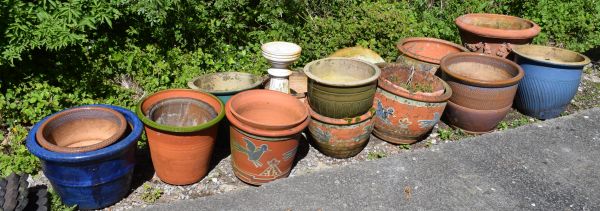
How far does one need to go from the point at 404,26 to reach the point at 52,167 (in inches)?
169

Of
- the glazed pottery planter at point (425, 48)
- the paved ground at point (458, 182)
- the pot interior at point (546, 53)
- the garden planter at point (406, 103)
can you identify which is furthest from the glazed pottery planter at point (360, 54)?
the pot interior at point (546, 53)

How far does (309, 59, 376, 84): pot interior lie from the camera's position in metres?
4.63

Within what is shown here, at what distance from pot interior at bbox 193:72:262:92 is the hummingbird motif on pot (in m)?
0.92

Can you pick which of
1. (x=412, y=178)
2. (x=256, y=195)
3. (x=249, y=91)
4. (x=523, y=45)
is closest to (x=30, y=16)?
(x=249, y=91)

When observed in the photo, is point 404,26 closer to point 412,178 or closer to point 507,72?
point 507,72

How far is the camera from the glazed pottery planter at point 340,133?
4367 mm

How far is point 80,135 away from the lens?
12.9 feet

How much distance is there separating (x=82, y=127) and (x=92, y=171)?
25.2 inches

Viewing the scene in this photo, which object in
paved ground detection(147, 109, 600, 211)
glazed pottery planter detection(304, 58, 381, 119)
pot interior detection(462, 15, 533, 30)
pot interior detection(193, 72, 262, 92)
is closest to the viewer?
paved ground detection(147, 109, 600, 211)

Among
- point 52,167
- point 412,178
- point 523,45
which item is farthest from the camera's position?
point 523,45

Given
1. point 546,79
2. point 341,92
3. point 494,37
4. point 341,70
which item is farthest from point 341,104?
point 546,79

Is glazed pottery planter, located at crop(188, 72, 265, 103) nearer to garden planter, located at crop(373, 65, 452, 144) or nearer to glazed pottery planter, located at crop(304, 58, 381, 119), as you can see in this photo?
glazed pottery planter, located at crop(304, 58, 381, 119)

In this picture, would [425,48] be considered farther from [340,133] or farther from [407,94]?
[340,133]

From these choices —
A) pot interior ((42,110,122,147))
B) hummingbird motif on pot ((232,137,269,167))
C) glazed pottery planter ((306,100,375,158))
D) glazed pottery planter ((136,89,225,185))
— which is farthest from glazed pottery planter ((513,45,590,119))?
pot interior ((42,110,122,147))
